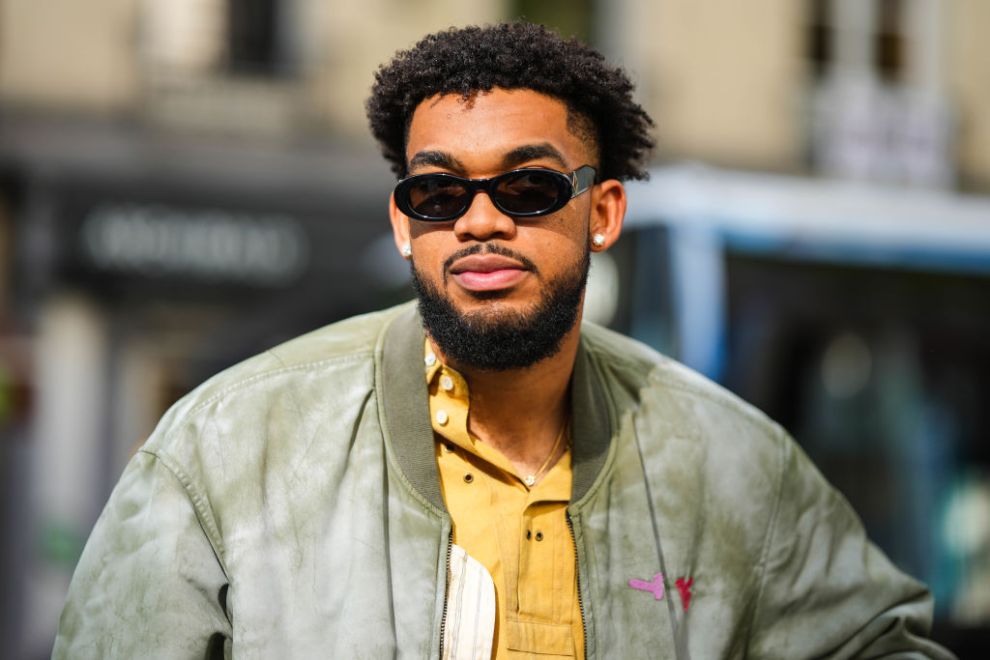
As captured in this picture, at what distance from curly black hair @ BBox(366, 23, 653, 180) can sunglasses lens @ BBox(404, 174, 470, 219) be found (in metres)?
0.17

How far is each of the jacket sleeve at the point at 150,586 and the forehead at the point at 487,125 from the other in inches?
29.0

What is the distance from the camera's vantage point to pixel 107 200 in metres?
11.2

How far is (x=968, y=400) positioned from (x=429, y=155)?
4.85 metres

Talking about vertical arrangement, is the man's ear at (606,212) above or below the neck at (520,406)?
above

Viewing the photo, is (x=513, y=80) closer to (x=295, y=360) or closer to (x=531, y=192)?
(x=531, y=192)

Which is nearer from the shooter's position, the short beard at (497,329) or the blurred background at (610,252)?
the short beard at (497,329)

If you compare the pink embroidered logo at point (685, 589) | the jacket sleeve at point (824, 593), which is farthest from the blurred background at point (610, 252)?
the pink embroidered logo at point (685, 589)

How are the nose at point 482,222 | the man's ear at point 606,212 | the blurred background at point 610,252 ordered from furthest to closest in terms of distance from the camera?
the blurred background at point 610,252 → the man's ear at point 606,212 → the nose at point 482,222

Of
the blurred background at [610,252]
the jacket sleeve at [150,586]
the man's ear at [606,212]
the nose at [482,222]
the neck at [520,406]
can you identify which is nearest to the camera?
the jacket sleeve at [150,586]

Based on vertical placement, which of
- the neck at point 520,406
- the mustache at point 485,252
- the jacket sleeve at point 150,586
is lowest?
the jacket sleeve at point 150,586

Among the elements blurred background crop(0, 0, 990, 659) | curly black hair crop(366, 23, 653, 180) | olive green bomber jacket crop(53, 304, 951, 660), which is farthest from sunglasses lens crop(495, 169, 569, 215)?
blurred background crop(0, 0, 990, 659)

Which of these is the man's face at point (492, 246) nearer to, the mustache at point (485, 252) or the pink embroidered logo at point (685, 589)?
the mustache at point (485, 252)

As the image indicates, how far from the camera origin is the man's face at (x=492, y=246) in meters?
2.21

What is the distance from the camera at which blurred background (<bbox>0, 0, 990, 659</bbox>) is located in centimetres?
606
